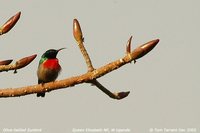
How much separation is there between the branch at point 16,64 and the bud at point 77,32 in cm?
36

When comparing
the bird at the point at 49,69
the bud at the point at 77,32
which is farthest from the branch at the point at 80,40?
the bird at the point at 49,69

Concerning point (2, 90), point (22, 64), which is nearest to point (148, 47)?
point (22, 64)

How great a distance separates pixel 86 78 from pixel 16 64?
0.53 metres

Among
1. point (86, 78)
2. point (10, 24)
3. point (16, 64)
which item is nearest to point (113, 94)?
point (86, 78)

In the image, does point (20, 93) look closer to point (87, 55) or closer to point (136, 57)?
point (87, 55)

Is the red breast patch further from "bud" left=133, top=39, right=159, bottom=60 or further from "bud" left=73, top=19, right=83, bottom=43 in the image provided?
"bud" left=133, top=39, right=159, bottom=60

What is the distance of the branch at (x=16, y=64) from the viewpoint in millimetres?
2471

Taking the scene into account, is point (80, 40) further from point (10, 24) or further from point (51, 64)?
point (51, 64)

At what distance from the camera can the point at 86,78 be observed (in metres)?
2.41

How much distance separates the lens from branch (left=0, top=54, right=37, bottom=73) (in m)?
2.47

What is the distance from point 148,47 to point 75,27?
2.19 feet

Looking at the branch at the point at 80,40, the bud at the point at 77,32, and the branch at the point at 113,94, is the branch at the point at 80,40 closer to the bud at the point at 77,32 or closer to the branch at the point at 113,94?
the bud at the point at 77,32

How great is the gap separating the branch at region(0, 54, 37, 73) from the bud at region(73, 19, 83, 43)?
358mm

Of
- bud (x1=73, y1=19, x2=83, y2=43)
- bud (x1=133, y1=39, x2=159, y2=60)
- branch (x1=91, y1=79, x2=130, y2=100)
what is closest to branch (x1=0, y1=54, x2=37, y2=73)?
bud (x1=73, y1=19, x2=83, y2=43)
